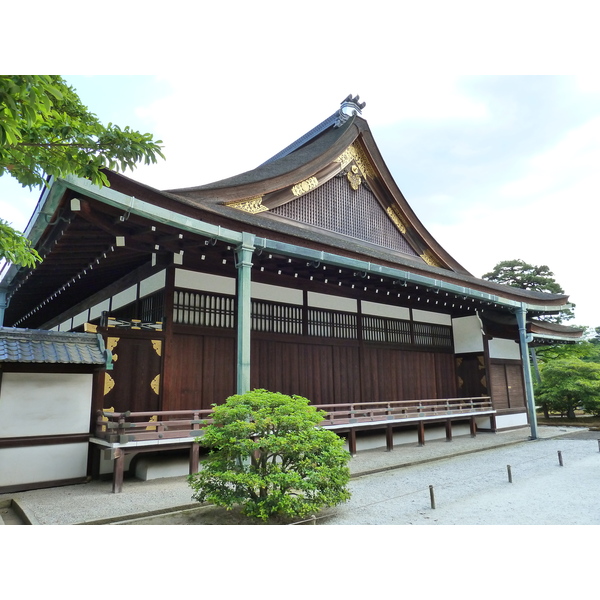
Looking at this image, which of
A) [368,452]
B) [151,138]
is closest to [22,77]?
[151,138]

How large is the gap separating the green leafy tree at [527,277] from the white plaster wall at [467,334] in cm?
1950

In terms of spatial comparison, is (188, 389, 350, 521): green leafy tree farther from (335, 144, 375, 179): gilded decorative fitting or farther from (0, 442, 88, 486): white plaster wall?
(335, 144, 375, 179): gilded decorative fitting

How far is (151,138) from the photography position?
13.3ft


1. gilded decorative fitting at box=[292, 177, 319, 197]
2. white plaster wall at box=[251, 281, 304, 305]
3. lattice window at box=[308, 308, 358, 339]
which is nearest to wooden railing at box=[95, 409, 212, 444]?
white plaster wall at box=[251, 281, 304, 305]

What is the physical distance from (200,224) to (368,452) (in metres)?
7.20

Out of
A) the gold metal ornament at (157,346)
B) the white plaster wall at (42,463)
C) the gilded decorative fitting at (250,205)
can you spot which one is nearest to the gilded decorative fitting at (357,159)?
the gilded decorative fitting at (250,205)

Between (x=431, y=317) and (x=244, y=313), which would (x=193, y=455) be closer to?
(x=244, y=313)

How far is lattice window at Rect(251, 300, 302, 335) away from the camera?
10.5 m

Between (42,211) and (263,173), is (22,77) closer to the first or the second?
(42,211)

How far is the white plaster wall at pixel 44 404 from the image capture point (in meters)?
7.21

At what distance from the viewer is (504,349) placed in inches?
653

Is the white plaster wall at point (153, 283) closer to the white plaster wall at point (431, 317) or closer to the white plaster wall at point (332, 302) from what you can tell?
the white plaster wall at point (332, 302)

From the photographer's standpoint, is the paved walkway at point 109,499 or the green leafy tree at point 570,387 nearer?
the paved walkway at point 109,499

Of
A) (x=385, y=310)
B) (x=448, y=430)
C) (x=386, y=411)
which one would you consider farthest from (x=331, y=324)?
(x=448, y=430)
